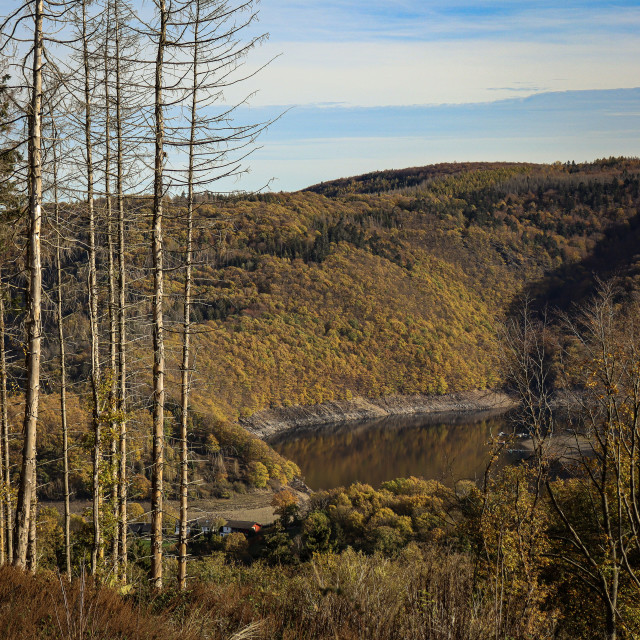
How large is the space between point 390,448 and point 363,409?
58.0 feet

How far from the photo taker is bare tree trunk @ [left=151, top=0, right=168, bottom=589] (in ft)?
30.4

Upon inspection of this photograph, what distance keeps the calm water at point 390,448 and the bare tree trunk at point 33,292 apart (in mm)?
39983

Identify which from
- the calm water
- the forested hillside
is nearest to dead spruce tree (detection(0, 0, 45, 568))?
the forested hillside

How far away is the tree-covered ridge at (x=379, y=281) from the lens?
261 feet

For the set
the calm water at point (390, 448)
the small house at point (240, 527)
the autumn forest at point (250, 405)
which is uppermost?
the autumn forest at point (250, 405)

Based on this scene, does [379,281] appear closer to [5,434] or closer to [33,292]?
[5,434]

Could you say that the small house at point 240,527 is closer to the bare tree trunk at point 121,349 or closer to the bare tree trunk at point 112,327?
the bare tree trunk at point 121,349

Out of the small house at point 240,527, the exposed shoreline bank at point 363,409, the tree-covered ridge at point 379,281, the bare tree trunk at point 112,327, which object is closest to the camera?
the bare tree trunk at point 112,327

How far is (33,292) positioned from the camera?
8039 millimetres

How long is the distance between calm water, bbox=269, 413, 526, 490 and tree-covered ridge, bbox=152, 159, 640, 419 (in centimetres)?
802

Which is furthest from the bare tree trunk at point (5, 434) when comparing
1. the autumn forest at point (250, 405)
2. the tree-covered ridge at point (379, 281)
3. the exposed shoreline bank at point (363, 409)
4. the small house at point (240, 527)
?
the exposed shoreline bank at point (363, 409)

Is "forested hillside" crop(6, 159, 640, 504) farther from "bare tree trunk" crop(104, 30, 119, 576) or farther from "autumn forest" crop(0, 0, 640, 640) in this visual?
"bare tree trunk" crop(104, 30, 119, 576)

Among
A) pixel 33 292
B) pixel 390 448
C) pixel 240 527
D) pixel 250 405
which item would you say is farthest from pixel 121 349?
pixel 250 405

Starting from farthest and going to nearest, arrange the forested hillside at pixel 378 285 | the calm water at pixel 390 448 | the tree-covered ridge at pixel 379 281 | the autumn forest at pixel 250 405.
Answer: the tree-covered ridge at pixel 379 281 → the forested hillside at pixel 378 285 → the calm water at pixel 390 448 → the autumn forest at pixel 250 405
